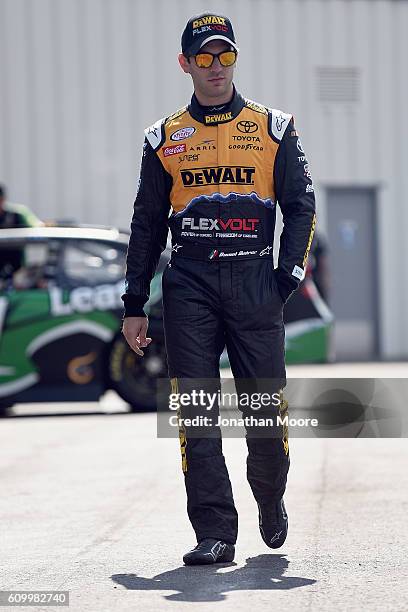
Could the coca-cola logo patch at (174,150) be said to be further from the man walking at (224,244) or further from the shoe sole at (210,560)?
the shoe sole at (210,560)

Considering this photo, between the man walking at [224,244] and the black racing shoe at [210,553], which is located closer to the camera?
the black racing shoe at [210,553]

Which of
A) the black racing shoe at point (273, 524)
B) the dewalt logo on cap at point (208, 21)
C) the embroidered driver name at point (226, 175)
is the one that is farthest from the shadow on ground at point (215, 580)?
the dewalt logo on cap at point (208, 21)

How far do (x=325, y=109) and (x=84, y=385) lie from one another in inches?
385

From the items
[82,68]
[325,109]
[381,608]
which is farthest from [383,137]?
[381,608]

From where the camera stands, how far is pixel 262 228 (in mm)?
5277

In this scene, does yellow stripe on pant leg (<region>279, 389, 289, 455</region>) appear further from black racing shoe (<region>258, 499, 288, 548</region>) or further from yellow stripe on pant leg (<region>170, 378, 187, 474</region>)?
yellow stripe on pant leg (<region>170, 378, 187, 474</region>)

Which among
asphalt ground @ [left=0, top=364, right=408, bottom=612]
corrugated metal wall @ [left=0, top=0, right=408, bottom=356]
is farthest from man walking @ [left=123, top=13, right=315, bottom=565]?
corrugated metal wall @ [left=0, top=0, right=408, bottom=356]

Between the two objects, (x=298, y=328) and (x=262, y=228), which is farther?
(x=298, y=328)

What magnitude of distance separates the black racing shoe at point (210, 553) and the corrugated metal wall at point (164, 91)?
14.4 m

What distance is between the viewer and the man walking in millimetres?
5234

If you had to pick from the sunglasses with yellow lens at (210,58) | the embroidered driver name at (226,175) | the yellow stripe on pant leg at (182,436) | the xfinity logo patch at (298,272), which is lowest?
the yellow stripe on pant leg at (182,436)

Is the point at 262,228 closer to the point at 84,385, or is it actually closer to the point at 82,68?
the point at 84,385

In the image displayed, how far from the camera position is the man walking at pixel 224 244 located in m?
5.23

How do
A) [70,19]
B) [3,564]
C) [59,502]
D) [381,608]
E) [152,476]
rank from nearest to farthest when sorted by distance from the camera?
1. [381,608]
2. [3,564]
3. [59,502]
4. [152,476]
5. [70,19]
